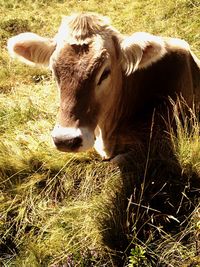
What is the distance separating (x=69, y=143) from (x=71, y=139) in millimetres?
32

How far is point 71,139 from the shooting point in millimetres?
3416

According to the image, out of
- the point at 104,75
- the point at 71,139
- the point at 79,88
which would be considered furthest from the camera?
the point at 104,75

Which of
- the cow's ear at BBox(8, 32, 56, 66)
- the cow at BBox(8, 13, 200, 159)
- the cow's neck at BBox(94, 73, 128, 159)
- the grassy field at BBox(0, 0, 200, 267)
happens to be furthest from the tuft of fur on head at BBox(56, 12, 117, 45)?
the grassy field at BBox(0, 0, 200, 267)

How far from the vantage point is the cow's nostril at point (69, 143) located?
135 inches

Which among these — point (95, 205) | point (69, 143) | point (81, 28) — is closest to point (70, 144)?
point (69, 143)

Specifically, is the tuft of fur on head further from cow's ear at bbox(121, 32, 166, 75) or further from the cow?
cow's ear at bbox(121, 32, 166, 75)

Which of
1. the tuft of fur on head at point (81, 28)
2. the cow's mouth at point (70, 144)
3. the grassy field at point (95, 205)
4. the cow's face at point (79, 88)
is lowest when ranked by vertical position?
the grassy field at point (95, 205)

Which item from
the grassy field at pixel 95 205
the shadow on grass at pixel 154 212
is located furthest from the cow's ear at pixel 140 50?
the shadow on grass at pixel 154 212

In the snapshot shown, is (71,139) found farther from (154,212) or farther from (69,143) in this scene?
(154,212)

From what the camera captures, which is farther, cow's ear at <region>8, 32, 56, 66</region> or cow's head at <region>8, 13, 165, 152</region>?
cow's ear at <region>8, 32, 56, 66</region>

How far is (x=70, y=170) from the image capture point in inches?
167

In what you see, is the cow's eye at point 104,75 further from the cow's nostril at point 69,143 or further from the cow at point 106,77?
the cow's nostril at point 69,143

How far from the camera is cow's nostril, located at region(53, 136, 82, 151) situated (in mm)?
3422

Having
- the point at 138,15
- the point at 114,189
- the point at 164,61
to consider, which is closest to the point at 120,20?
the point at 138,15
